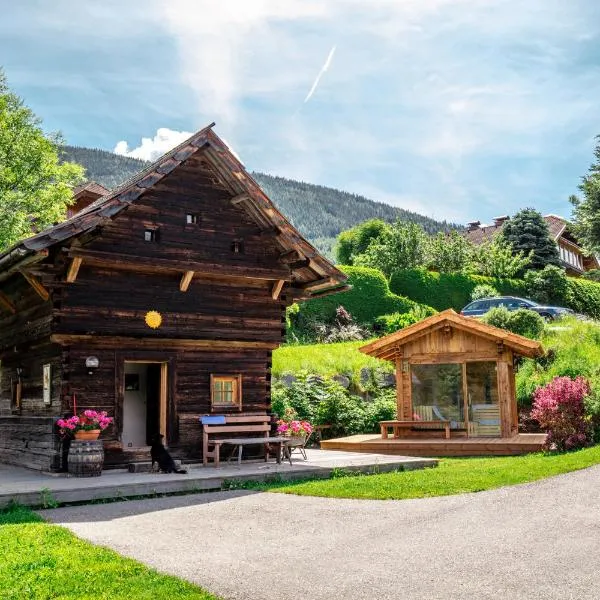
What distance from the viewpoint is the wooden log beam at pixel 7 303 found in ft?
59.4

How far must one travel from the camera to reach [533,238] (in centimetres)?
5519

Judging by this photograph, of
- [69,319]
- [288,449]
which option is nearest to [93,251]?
[69,319]

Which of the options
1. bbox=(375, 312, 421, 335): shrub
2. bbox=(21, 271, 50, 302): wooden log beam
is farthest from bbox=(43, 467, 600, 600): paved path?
bbox=(375, 312, 421, 335): shrub

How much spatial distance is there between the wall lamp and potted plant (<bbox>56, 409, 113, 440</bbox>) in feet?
3.27

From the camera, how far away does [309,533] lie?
946cm

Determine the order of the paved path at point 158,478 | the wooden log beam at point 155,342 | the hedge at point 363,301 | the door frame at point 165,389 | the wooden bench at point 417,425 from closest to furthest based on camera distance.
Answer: the paved path at point 158,478, the wooden log beam at point 155,342, the door frame at point 165,389, the wooden bench at point 417,425, the hedge at point 363,301

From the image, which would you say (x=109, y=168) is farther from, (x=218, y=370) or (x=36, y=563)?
(x=36, y=563)

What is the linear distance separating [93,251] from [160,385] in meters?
3.54

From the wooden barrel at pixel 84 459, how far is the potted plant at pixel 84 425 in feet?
0.59

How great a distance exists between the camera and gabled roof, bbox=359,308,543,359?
67.7ft

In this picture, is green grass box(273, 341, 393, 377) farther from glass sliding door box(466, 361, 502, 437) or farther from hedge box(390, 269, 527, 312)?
hedge box(390, 269, 527, 312)

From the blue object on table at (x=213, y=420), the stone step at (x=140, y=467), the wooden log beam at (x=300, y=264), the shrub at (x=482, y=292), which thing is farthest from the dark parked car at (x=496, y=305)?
the stone step at (x=140, y=467)

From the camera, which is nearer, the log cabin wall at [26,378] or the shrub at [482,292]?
the log cabin wall at [26,378]

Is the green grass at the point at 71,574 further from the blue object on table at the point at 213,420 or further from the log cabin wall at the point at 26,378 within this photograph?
the blue object on table at the point at 213,420
